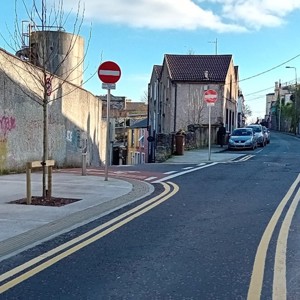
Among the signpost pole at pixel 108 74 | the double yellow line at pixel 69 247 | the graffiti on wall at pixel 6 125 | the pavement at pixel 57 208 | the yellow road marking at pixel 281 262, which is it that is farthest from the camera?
the graffiti on wall at pixel 6 125

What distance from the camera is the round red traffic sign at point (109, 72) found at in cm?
1365

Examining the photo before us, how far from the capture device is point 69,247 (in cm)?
655

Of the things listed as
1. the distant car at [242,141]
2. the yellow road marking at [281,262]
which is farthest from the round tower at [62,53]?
the distant car at [242,141]

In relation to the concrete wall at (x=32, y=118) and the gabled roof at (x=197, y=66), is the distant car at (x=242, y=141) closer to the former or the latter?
the concrete wall at (x=32, y=118)

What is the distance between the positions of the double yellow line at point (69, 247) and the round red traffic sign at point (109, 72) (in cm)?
471

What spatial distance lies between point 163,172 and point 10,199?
774cm

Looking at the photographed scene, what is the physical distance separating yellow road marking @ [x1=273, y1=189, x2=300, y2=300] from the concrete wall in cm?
614

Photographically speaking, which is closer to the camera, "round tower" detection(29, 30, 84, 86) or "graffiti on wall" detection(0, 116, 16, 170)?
"graffiti on wall" detection(0, 116, 16, 170)

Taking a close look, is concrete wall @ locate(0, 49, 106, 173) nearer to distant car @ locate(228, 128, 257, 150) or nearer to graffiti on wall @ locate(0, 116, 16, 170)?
graffiti on wall @ locate(0, 116, 16, 170)

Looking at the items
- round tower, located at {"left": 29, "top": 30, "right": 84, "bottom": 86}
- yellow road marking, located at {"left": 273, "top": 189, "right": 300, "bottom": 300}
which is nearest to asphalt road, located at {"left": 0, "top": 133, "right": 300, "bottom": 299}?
yellow road marking, located at {"left": 273, "top": 189, "right": 300, "bottom": 300}

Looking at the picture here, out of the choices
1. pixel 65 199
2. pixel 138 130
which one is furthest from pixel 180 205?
pixel 138 130

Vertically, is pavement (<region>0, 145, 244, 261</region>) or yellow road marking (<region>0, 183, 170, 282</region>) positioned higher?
pavement (<region>0, 145, 244, 261</region>)

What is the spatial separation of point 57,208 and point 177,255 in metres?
3.88

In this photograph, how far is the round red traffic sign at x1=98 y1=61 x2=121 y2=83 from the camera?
13648 mm
